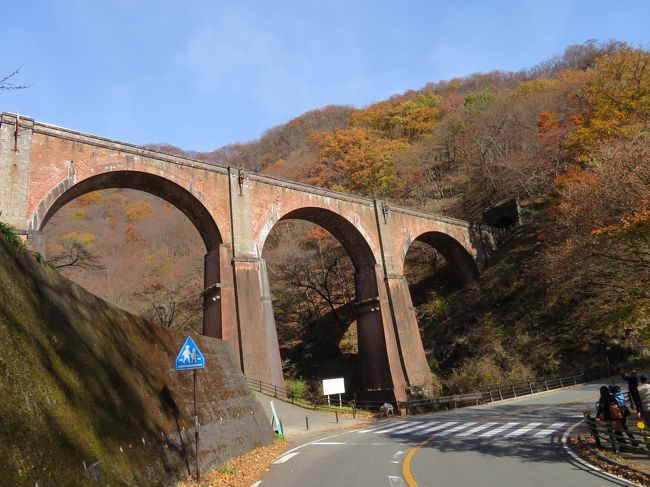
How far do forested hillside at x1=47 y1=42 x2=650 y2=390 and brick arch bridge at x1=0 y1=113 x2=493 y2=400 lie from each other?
16.1 ft

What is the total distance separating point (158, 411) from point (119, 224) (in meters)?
63.0

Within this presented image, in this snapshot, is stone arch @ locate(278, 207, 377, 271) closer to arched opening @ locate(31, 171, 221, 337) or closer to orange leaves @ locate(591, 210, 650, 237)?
arched opening @ locate(31, 171, 221, 337)

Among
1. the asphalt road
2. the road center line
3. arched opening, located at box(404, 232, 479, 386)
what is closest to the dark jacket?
the asphalt road

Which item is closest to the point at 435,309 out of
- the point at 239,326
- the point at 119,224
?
the point at 239,326

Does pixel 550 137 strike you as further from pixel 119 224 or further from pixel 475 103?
pixel 119 224

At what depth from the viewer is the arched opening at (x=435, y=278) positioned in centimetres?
3275

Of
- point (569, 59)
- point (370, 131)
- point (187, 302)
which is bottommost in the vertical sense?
point (187, 302)

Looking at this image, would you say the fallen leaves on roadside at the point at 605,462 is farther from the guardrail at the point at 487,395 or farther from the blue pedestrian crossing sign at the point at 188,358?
the guardrail at the point at 487,395

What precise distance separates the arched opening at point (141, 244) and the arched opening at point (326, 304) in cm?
637

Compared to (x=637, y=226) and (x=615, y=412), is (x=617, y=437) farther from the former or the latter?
(x=637, y=226)

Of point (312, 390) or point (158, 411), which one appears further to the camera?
point (312, 390)

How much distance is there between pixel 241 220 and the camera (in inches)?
823

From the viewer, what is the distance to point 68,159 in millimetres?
16828

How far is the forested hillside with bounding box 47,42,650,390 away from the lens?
1725 centimetres
